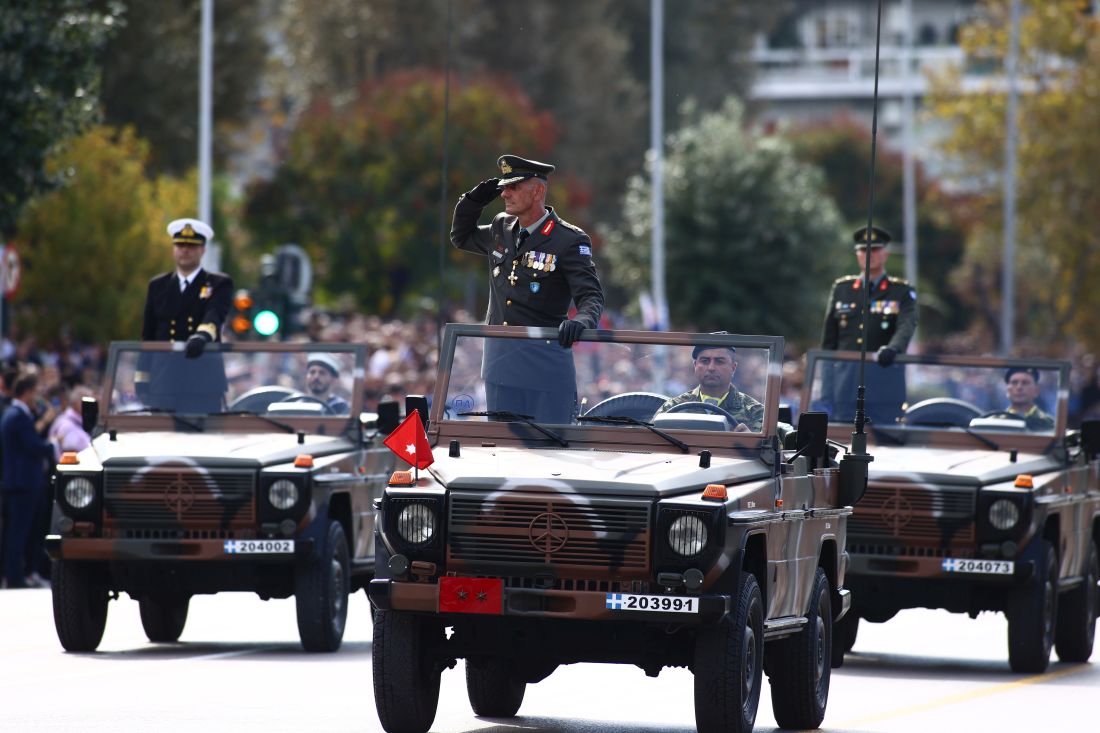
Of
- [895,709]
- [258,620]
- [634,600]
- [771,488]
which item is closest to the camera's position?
Result: [634,600]

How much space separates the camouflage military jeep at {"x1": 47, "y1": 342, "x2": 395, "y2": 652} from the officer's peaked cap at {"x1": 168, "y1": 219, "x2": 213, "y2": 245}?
36.1 inches

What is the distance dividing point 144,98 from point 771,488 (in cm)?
3731

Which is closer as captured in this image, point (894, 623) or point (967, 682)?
point (967, 682)

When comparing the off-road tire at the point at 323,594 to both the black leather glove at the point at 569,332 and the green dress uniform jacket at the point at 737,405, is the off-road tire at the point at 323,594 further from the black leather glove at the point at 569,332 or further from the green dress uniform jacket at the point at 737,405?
the green dress uniform jacket at the point at 737,405

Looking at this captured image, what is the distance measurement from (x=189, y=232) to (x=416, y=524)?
675 cm

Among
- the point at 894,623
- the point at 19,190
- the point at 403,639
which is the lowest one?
the point at 894,623

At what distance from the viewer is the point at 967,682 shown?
1423cm

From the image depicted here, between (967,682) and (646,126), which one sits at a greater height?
(646,126)

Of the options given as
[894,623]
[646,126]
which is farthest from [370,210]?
[894,623]

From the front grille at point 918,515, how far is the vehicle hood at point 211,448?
3278 mm

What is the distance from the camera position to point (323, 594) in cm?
1480

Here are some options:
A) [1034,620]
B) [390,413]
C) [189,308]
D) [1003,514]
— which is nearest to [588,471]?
[390,413]

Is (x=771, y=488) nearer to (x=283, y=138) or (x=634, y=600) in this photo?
(x=634, y=600)

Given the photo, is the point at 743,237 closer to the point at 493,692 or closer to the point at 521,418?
the point at 493,692
